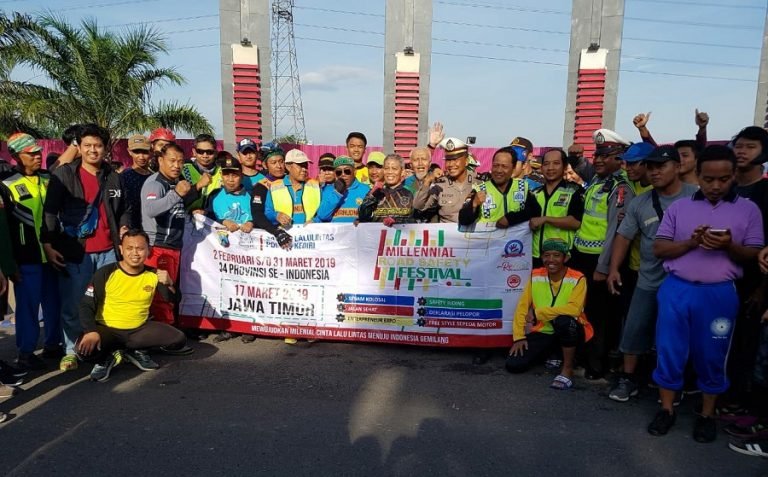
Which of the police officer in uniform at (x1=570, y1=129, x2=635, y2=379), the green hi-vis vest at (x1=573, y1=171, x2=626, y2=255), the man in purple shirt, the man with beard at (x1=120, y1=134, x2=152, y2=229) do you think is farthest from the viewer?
the man with beard at (x1=120, y1=134, x2=152, y2=229)

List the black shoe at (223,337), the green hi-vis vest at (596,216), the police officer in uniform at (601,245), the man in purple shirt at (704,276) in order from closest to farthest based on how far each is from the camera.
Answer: the man in purple shirt at (704,276)
the police officer in uniform at (601,245)
the green hi-vis vest at (596,216)
the black shoe at (223,337)

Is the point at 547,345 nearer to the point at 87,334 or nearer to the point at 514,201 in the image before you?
the point at 514,201

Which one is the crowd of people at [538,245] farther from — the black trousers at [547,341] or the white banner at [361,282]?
the white banner at [361,282]

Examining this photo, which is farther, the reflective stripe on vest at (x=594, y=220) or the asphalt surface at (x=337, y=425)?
the reflective stripe on vest at (x=594, y=220)

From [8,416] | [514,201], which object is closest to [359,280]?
[514,201]

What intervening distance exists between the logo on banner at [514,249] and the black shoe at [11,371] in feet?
14.2

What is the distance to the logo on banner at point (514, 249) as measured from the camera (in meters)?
4.95

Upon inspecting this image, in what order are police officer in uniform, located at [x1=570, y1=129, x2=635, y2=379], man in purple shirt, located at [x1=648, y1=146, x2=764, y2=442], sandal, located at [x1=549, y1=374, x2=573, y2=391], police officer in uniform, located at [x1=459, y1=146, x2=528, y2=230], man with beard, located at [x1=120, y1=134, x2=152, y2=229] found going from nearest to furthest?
man in purple shirt, located at [x1=648, y1=146, x2=764, y2=442]
sandal, located at [x1=549, y1=374, x2=573, y2=391]
police officer in uniform, located at [x1=570, y1=129, x2=635, y2=379]
police officer in uniform, located at [x1=459, y1=146, x2=528, y2=230]
man with beard, located at [x1=120, y1=134, x2=152, y2=229]

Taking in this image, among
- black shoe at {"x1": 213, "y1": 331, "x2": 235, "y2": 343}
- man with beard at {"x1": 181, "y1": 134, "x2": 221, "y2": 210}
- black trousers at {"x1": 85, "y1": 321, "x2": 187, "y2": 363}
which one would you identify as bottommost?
black shoe at {"x1": 213, "y1": 331, "x2": 235, "y2": 343}

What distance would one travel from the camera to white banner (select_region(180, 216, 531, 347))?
5.01 m

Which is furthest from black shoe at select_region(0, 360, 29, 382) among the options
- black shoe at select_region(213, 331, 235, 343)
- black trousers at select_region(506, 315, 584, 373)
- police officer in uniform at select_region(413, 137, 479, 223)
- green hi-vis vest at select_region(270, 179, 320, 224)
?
black trousers at select_region(506, 315, 584, 373)

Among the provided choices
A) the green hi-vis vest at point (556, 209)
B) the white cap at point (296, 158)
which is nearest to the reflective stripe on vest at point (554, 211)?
the green hi-vis vest at point (556, 209)

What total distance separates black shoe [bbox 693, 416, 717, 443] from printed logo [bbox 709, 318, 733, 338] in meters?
0.59

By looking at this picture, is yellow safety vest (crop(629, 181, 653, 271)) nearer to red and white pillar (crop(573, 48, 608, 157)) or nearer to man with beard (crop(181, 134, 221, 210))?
man with beard (crop(181, 134, 221, 210))
